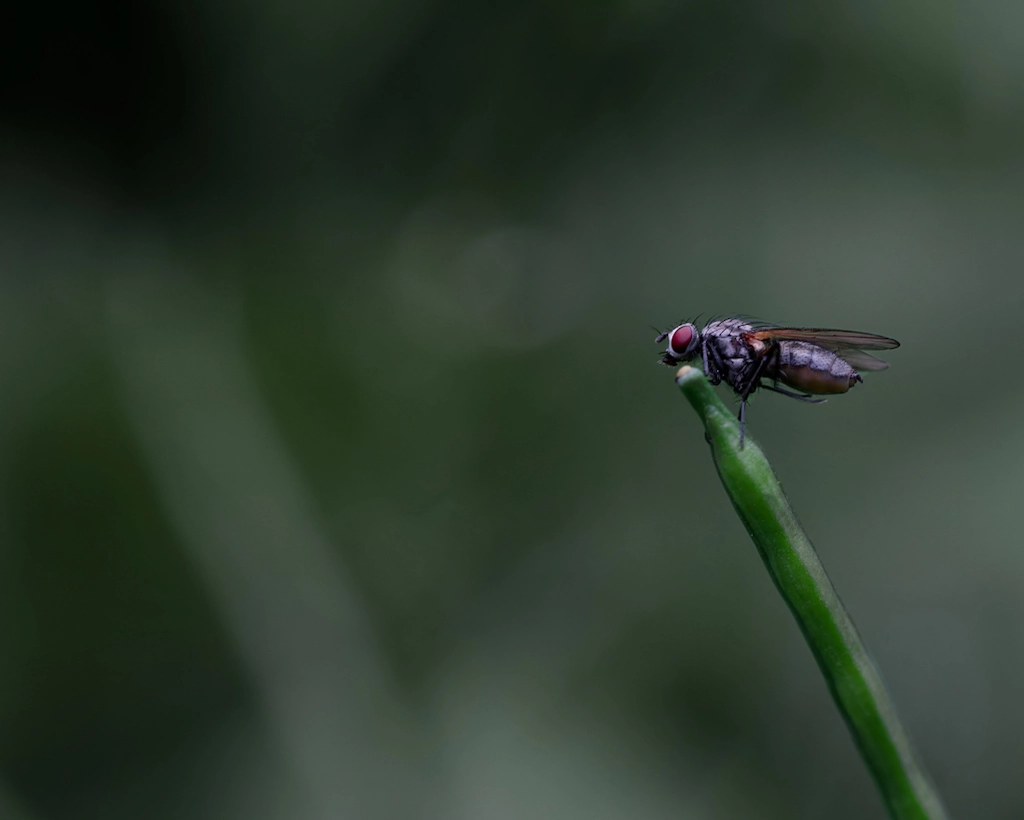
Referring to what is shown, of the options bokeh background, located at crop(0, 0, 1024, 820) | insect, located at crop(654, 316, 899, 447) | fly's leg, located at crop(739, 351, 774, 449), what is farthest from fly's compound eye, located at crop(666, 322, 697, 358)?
bokeh background, located at crop(0, 0, 1024, 820)

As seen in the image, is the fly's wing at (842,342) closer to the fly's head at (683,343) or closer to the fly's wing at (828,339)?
the fly's wing at (828,339)

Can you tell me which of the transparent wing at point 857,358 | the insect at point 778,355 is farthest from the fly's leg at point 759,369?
the transparent wing at point 857,358

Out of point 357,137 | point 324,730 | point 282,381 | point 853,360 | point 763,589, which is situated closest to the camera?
point 853,360

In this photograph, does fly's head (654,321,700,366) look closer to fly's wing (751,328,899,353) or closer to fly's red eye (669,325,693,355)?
fly's red eye (669,325,693,355)

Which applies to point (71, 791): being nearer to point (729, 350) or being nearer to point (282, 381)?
point (282, 381)

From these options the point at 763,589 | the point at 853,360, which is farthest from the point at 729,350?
the point at 763,589

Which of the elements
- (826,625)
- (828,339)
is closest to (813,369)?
(828,339)
